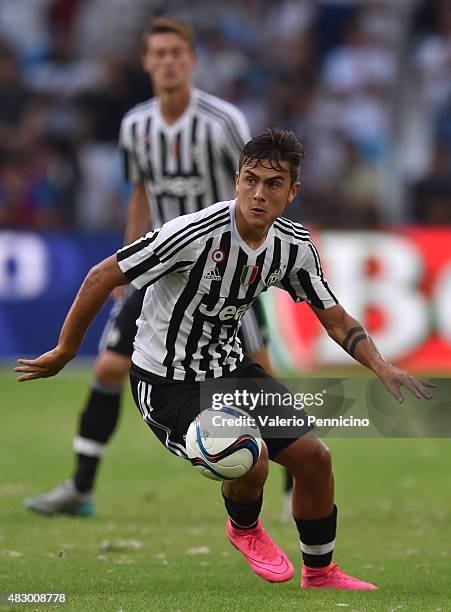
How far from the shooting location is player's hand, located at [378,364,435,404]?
4914 millimetres

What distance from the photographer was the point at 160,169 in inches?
290

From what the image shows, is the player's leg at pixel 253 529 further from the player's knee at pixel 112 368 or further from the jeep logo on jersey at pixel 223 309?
the player's knee at pixel 112 368

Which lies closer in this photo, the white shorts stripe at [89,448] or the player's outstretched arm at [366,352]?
the player's outstretched arm at [366,352]

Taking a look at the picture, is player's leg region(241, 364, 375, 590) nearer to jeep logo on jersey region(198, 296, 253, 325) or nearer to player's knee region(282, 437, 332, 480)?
player's knee region(282, 437, 332, 480)

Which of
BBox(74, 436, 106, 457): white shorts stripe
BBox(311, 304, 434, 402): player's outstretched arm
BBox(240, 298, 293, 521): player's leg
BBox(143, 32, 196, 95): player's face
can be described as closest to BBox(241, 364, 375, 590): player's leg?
BBox(311, 304, 434, 402): player's outstretched arm

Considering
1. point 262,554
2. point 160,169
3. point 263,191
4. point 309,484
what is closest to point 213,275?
point 263,191

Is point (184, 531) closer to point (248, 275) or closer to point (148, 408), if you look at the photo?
point (148, 408)

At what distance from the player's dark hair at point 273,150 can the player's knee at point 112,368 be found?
248cm

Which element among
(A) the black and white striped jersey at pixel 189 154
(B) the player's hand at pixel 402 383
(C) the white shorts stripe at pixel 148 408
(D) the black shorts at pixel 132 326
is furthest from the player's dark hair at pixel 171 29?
(B) the player's hand at pixel 402 383

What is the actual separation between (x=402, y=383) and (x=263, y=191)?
934mm

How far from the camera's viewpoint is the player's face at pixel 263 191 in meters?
4.95

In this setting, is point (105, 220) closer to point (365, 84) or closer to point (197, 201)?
point (365, 84)

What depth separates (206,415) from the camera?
16.5 feet

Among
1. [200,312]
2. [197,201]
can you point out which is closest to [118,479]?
[197,201]
